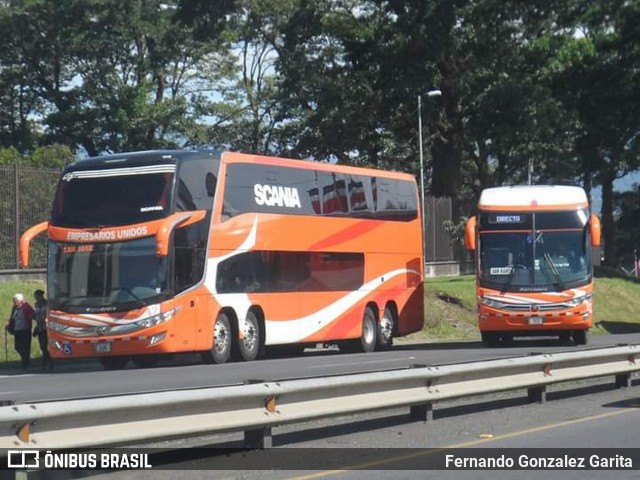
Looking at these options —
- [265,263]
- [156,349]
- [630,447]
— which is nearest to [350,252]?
[265,263]

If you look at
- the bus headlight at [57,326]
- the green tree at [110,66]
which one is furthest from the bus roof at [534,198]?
the green tree at [110,66]

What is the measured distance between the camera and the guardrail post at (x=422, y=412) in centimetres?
1400

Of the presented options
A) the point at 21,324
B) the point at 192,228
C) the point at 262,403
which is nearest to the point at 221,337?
the point at 192,228

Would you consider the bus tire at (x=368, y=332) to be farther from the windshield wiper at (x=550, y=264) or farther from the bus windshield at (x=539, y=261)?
the windshield wiper at (x=550, y=264)

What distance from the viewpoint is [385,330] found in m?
30.7

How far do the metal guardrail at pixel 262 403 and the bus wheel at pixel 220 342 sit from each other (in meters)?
9.37

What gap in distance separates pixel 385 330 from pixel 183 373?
10203mm

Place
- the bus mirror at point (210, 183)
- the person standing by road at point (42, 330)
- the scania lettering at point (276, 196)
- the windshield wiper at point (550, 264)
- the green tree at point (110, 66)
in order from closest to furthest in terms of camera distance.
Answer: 1. the bus mirror at point (210, 183)
2. the scania lettering at point (276, 196)
3. the person standing by road at point (42, 330)
4. the windshield wiper at point (550, 264)
5. the green tree at point (110, 66)

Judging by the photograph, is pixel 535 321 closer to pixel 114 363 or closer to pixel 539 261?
pixel 539 261

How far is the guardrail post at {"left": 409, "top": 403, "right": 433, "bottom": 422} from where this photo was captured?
14.0 metres

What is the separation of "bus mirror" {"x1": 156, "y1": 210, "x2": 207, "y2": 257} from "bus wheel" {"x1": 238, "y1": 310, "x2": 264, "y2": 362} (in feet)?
9.66

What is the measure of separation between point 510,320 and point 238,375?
10.3 metres

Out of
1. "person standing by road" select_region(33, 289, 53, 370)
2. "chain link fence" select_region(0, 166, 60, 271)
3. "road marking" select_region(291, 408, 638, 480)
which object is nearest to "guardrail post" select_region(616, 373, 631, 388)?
"road marking" select_region(291, 408, 638, 480)

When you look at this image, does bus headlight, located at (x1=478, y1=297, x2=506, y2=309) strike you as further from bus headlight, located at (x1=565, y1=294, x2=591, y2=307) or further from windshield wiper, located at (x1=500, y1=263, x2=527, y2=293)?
bus headlight, located at (x1=565, y1=294, x2=591, y2=307)
